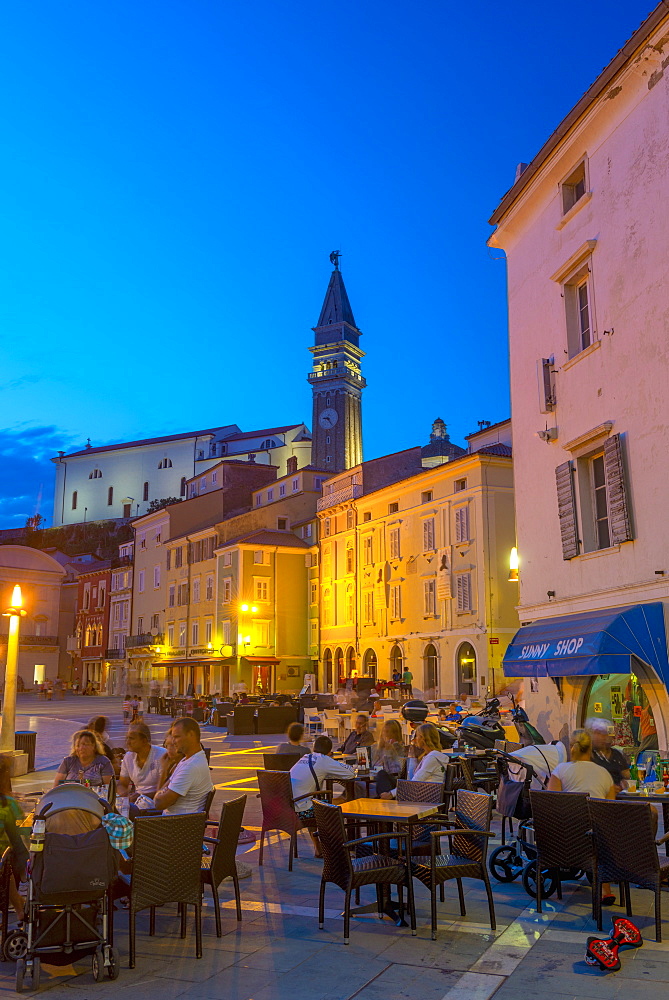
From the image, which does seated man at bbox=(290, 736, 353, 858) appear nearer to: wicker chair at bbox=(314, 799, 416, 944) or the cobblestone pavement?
the cobblestone pavement

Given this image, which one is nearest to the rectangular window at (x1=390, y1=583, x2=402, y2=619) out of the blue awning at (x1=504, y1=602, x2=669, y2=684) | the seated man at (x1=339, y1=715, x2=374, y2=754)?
the blue awning at (x1=504, y1=602, x2=669, y2=684)

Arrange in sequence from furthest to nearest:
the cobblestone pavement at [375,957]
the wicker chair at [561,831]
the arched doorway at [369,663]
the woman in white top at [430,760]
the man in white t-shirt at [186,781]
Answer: the arched doorway at [369,663] → the woman in white top at [430,760] → the man in white t-shirt at [186,781] → the wicker chair at [561,831] → the cobblestone pavement at [375,957]

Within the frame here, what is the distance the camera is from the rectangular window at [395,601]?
43125 millimetres

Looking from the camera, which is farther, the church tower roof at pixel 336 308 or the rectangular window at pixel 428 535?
the church tower roof at pixel 336 308

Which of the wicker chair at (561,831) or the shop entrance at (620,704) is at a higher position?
the shop entrance at (620,704)

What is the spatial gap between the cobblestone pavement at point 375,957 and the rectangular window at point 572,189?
457 inches

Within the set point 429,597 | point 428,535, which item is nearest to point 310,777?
point 429,597

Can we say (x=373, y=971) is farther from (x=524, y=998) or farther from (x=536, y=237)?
(x=536, y=237)

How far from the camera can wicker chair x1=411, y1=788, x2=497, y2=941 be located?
6.32m

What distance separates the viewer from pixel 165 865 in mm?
5805

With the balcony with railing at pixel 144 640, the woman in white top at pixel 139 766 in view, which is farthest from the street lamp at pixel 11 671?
the balcony with railing at pixel 144 640

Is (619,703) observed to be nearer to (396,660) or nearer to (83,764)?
(83,764)

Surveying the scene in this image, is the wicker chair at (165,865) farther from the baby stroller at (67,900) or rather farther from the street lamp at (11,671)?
the street lamp at (11,671)

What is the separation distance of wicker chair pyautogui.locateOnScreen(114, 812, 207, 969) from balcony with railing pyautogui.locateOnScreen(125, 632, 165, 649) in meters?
55.4
